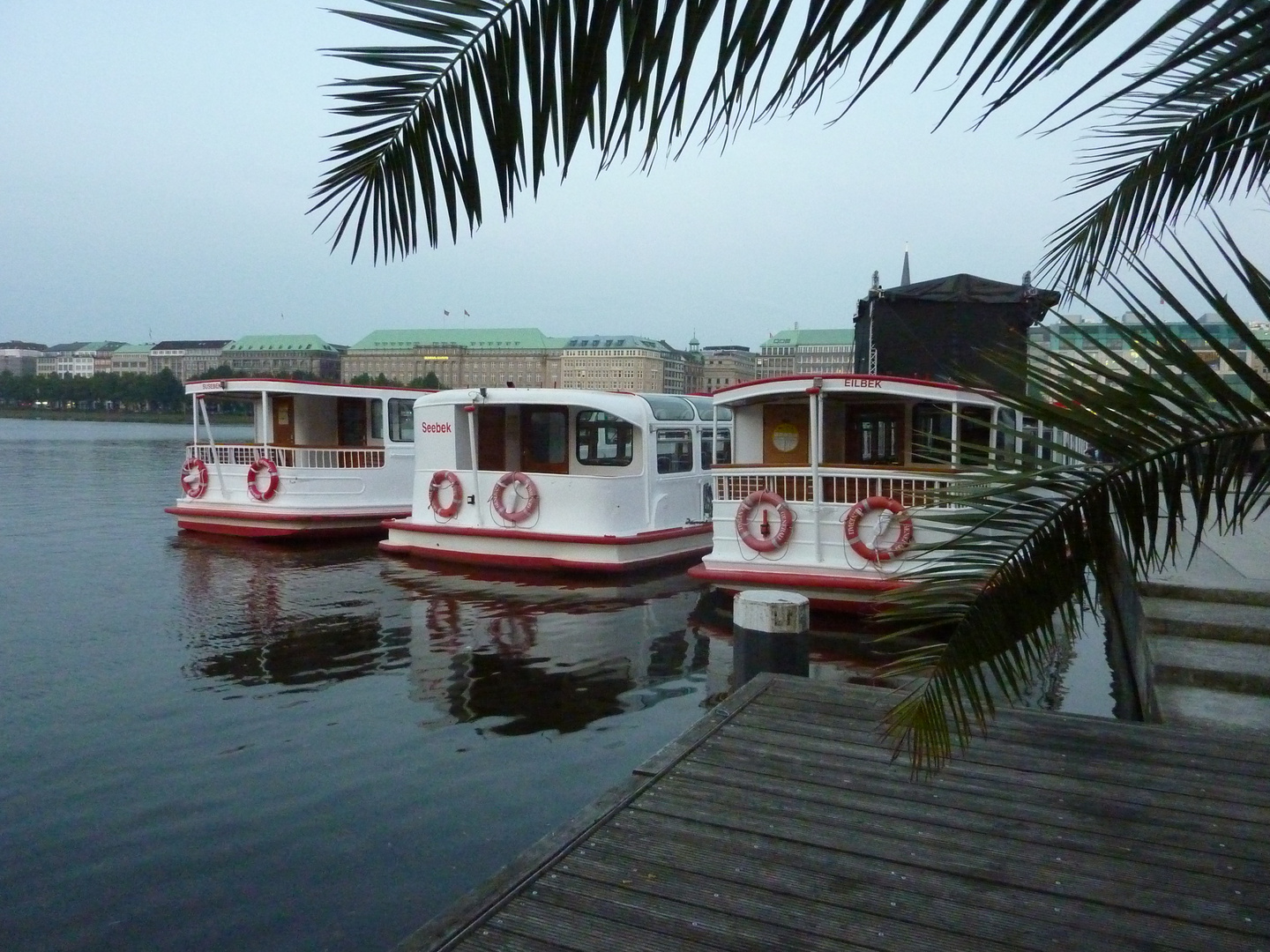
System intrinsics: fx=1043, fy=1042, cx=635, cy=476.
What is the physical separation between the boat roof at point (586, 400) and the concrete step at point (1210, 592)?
8.35 meters

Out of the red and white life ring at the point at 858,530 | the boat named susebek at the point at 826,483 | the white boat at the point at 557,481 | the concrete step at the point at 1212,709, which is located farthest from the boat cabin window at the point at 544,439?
the concrete step at the point at 1212,709

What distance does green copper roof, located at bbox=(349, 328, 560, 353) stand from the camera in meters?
60.5

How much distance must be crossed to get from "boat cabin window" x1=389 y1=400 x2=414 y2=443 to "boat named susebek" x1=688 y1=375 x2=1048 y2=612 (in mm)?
8604

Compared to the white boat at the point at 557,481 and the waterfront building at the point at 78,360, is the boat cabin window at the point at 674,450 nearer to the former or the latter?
the white boat at the point at 557,481

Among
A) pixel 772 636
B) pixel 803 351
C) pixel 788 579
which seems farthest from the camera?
pixel 803 351

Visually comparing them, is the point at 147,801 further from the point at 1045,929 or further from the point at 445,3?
the point at 445,3

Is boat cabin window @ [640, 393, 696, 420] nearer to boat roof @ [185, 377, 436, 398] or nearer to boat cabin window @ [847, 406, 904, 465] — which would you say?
boat cabin window @ [847, 406, 904, 465]

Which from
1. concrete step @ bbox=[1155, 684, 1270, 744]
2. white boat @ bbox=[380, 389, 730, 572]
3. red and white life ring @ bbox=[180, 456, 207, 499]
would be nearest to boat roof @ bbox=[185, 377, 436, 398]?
red and white life ring @ bbox=[180, 456, 207, 499]

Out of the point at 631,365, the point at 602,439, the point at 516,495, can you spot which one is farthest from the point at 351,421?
the point at 631,365

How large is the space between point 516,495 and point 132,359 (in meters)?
109

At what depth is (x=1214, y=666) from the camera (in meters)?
5.41

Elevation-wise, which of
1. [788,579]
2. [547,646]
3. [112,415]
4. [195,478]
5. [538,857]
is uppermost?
[112,415]

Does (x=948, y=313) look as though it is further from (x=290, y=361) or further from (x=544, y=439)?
(x=290, y=361)

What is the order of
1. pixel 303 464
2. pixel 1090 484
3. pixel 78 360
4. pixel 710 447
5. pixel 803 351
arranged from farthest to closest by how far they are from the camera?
pixel 78 360, pixel 803 351, pixel 303 464, pixel 710 447, pixel 1090 484
